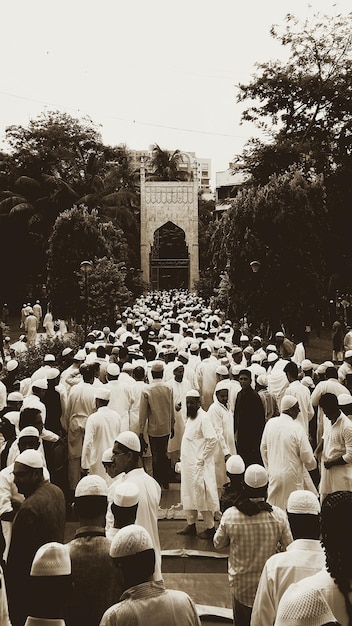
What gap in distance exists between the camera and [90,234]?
26938 millimetres

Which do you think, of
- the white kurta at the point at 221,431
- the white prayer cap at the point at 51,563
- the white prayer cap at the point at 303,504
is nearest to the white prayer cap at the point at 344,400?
the white kurta at the point at 221,431

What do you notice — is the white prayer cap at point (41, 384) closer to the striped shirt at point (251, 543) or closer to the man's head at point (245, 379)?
the man's head at point (245, 379)

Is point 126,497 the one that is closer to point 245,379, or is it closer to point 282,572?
point 282,572

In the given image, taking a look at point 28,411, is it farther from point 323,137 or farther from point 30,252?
point 30,252

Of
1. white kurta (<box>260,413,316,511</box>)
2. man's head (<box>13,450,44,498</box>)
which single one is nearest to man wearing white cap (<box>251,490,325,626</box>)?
man's head (<box>13,450,44,498</box>)

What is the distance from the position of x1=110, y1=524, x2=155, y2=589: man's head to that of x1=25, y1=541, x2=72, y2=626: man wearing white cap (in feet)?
0.80

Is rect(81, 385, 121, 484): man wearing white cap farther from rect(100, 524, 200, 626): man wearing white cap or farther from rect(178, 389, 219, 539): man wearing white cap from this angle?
rect(100, 524, 200, 626): man wearing white cap

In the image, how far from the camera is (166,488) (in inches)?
362

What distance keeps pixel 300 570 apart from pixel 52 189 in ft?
124

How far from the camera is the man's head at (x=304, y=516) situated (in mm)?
3840

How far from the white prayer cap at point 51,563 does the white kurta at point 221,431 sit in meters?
4.91

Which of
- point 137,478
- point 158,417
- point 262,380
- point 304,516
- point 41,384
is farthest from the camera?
point 262,380

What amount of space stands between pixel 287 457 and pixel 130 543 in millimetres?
3424

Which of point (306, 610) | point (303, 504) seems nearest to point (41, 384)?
point (303, 504)
